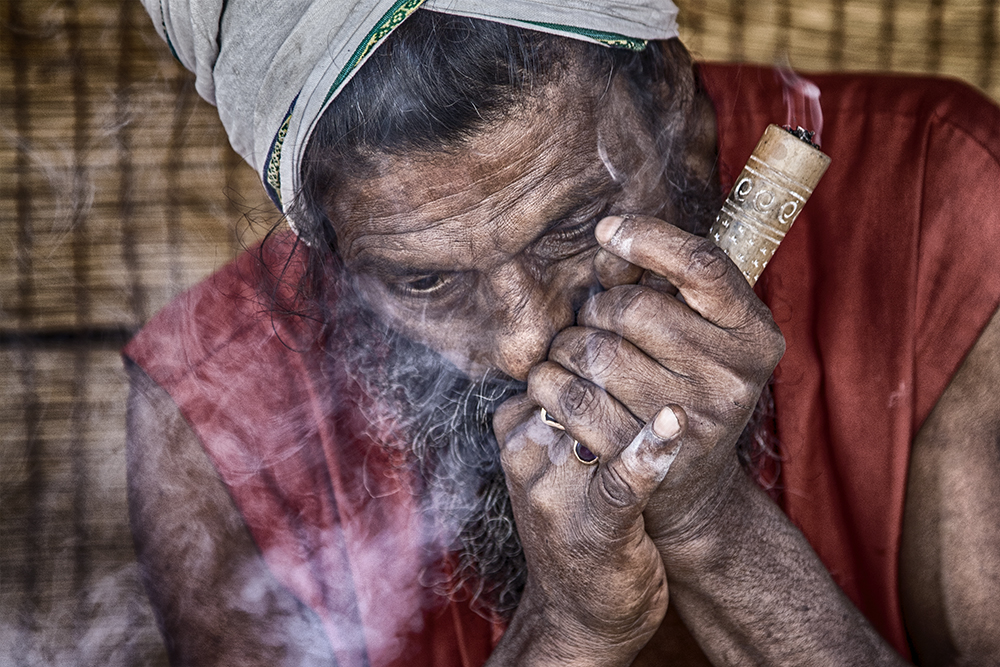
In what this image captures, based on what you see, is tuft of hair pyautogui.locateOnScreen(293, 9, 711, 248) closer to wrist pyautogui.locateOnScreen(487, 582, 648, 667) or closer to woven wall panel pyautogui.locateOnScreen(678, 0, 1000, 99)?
wrist pyautogui.locateOnScreen(487, 582, 648, 667)

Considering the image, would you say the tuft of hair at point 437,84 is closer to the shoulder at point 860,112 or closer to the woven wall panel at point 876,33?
the shoulder at point 860,112

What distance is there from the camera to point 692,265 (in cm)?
133

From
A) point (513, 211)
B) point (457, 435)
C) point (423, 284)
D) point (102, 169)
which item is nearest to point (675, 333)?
point (513, 211)

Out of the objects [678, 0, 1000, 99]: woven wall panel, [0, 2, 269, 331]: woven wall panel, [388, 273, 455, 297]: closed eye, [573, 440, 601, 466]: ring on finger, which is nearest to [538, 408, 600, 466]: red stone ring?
[573, 440, 601, 466]: ring on finger

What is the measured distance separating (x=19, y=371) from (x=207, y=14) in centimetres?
198

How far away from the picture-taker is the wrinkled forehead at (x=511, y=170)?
4.74 feet

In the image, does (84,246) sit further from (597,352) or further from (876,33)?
(876,33)

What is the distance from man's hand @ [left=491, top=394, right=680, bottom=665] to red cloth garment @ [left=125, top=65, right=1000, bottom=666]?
0.49 meters

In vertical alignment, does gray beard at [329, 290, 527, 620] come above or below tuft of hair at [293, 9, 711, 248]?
below

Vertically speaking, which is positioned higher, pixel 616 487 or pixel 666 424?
pixel 666 424

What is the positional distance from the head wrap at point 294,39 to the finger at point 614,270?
0.39m

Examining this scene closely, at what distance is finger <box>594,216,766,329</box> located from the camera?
1.34 m

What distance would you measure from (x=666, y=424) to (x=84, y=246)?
258 cm

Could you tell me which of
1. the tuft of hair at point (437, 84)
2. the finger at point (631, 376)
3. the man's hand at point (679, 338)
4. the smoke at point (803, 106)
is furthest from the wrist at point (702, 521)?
the smoke at point (803, 106)
